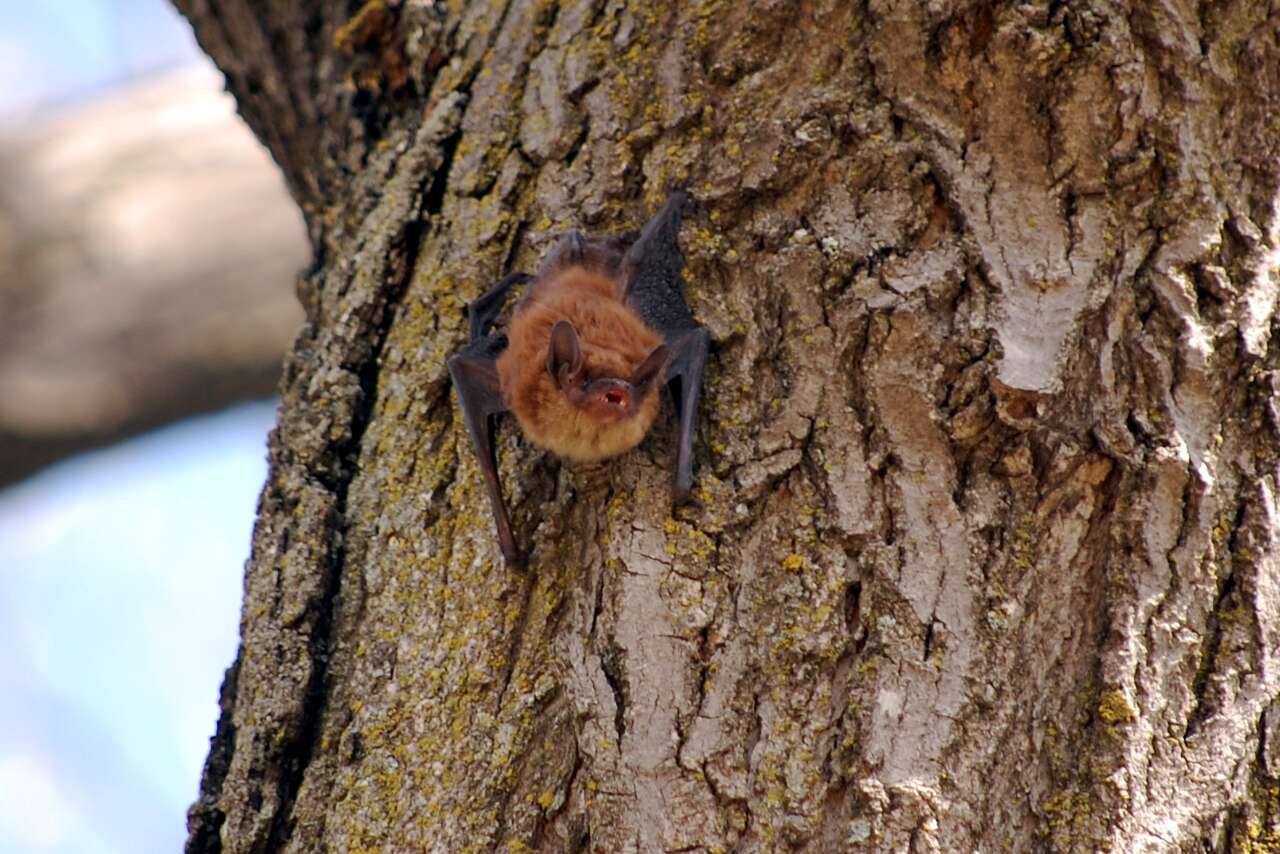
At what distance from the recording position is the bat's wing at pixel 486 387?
2764 mm

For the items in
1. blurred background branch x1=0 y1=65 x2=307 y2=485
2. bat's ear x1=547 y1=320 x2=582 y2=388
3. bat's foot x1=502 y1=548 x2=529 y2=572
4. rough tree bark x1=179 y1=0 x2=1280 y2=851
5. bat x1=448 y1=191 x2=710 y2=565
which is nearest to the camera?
rough tree bark x1=179 y1=0 x2=1280 y2=851

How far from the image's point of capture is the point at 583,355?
3316 mm

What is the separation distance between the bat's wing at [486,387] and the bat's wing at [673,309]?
13.3 inches

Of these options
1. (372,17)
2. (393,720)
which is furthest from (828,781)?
(372,17)

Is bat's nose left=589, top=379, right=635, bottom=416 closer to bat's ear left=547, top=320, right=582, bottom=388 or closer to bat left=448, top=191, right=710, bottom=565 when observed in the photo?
bat left=448, top=191, right=710, bottom=565

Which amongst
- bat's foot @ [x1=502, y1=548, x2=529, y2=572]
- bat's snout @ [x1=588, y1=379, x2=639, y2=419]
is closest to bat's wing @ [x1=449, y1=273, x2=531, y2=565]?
bat's foot @ [x1=502, y1=548, x2=529, y2=572]

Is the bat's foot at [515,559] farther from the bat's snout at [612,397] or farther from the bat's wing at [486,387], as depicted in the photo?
the bat's snout at [612,397]

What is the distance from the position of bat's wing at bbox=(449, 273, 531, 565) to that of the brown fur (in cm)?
5

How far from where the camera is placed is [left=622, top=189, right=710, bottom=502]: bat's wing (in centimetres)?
276

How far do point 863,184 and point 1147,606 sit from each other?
1.20m

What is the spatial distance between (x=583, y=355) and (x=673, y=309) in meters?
0.38

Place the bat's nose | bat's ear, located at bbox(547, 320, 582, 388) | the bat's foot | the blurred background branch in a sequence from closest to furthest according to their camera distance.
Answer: the bat's foot < the bat's nose < bat's ear, located at bbox(547, 320, 582, 388) < the blurred background branch

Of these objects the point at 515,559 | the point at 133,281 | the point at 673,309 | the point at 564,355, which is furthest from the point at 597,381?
the point at 133,281

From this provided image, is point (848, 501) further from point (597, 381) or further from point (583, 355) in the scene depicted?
point (583, 355)
